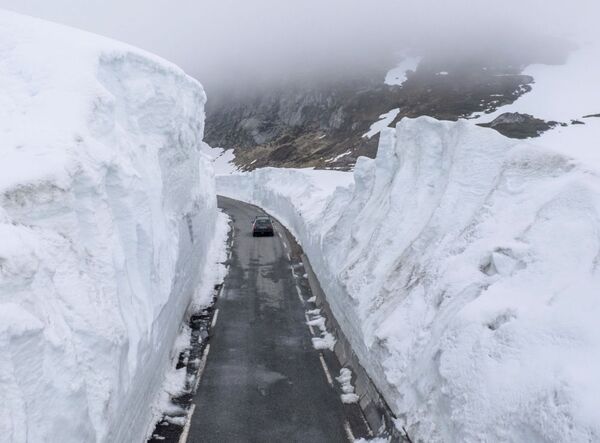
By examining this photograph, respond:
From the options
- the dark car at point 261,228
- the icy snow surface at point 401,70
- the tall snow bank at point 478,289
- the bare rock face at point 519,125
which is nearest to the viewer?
the tall snow bank at point 478,289

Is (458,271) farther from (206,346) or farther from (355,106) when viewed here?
(355,106)

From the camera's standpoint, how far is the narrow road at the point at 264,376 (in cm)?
1022

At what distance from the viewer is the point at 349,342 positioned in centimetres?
1316

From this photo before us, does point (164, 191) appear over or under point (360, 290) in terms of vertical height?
over

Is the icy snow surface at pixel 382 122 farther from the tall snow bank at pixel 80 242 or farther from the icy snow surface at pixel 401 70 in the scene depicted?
the tall snow bank at pixel 80 242

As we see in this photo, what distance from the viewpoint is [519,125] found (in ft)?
193

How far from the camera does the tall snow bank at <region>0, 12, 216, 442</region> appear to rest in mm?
5559

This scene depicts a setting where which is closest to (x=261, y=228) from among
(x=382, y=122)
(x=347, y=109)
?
(x=382, y=122)

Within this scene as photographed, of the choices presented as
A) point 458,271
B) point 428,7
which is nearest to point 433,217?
point 458,271

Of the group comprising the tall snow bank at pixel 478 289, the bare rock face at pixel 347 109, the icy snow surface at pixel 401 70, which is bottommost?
the bare rock face at pixel 347 109

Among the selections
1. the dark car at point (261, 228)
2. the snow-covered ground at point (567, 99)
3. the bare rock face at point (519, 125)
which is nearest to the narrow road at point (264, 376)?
the dark car at point (261, 228)

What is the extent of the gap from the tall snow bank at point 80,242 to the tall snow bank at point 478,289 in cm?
473

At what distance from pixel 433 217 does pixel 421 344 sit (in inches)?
134

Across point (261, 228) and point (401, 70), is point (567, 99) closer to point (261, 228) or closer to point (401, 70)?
point (401, 70)
